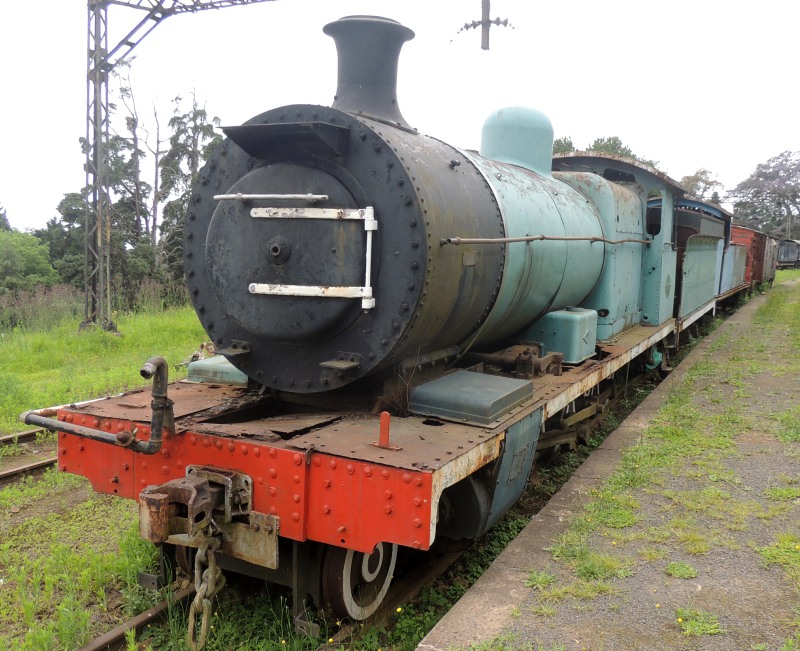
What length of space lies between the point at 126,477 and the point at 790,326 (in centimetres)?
1355

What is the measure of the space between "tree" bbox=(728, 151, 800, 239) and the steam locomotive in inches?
2327

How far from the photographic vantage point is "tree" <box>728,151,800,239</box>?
180ft

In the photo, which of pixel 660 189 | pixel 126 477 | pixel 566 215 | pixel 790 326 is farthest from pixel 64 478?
pixel 790 326

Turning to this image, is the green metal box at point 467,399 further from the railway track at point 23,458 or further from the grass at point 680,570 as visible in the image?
the railway track at point 23,458

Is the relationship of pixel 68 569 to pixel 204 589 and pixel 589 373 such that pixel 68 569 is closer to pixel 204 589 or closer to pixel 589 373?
pixel 204 589

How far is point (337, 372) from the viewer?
10.8 feet

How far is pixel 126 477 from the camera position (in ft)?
10.9

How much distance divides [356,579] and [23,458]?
4.09m

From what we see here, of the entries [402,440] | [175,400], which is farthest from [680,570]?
[175,400]

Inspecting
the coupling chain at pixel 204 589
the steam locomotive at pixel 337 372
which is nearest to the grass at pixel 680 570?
the steam locomotive at pixel 337 372

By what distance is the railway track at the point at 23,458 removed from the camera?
5398 mm

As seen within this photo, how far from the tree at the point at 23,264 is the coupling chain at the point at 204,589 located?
19868mm

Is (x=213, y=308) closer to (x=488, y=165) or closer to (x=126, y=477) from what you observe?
(x=126, y=477)

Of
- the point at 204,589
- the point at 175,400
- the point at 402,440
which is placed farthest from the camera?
the point at 175,400
